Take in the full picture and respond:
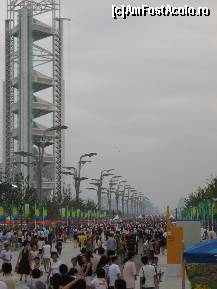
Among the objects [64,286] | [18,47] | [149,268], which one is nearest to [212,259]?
[64,286]

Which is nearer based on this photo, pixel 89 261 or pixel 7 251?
pixel 89 261

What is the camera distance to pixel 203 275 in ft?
67.3

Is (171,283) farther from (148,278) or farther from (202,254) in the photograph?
(202,254)

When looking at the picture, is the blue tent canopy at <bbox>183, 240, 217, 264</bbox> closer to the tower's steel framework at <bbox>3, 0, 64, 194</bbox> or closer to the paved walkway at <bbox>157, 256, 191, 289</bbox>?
the paved walkway at <bbox>157, 256, 191, 289</bbox>

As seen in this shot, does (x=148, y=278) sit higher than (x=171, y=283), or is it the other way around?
(x=148, y=278)

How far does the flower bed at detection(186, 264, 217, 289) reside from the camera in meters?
17.8

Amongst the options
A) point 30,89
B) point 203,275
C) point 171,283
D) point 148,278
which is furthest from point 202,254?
point 30,89

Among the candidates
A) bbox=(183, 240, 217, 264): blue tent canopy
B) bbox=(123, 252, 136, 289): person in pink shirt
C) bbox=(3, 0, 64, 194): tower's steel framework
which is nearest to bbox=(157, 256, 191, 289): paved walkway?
Result: bbox=(123, 252, 136, 289): person in pink shirt

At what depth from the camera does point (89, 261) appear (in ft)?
49.6

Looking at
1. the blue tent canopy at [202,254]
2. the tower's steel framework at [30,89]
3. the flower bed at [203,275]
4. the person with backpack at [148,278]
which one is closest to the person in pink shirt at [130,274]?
the person with backpack at [148,278]

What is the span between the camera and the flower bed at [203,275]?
58.3 feet

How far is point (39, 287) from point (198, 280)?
8945 millimetres

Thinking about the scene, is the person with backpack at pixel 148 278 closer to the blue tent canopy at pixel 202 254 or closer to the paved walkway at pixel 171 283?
the blue tent canopy at pixel 202 254

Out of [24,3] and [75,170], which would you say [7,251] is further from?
[24,3]
